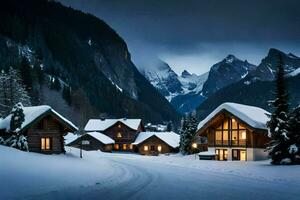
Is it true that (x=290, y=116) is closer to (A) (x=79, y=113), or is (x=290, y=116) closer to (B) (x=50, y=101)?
(B) (x=50, y=101)

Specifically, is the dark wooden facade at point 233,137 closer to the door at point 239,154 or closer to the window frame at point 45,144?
the door at point 239,154

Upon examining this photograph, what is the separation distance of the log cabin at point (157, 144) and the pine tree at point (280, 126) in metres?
62.8

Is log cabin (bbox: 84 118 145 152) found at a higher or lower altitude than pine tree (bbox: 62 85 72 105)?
lower

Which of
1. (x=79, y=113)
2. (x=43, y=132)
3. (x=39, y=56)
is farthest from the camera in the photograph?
(x=39, y=56)

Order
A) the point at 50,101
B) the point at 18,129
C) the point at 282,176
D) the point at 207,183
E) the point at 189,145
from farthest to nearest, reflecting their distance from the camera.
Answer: the point at 50,101 < the point at 189,145 < the point at 18,129 < the point at 282,176 < the point at 207,183

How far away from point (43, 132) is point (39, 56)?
151 meters

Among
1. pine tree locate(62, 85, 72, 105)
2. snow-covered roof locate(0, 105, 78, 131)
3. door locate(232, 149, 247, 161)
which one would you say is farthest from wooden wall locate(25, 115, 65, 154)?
pine tree locate(62, 85, 72, 105)

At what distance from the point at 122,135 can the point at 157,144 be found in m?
14.1

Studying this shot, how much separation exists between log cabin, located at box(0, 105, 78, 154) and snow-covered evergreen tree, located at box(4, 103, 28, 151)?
0.50 metres

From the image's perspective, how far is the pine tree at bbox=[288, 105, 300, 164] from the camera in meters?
41.0

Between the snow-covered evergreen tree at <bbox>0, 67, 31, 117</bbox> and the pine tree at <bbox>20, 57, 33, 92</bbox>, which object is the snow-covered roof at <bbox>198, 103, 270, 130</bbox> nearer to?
the snow-covered evergreen tree at <bbox>0, 67, 31, 117</bbox>

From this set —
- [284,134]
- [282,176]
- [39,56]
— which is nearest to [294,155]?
[284,134]

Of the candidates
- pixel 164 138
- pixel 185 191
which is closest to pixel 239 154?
pixel 185 191

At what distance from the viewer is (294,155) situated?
41.2m
